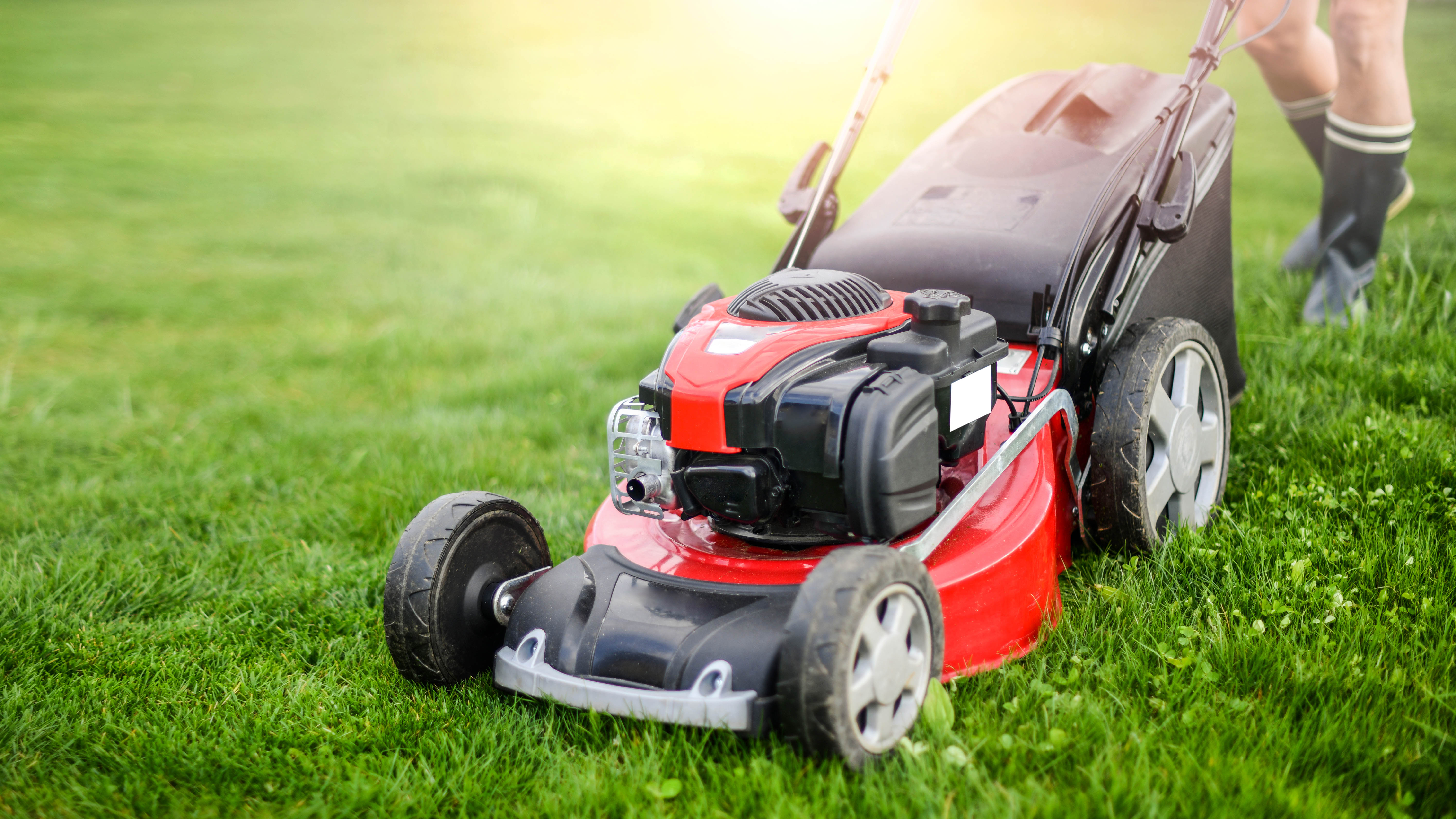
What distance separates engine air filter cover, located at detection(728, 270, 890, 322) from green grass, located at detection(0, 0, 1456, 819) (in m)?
0.74

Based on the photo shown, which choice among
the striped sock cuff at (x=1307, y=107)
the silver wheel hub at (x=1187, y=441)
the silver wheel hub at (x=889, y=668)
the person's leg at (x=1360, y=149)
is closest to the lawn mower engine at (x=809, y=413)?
the silver wheel hub at (x=889, y=668)

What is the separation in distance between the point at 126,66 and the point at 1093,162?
13853mm

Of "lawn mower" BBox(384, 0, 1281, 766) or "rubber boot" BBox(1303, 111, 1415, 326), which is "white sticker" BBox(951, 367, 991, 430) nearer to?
"lawn mower" BBox(384, 0, 1281, 766)

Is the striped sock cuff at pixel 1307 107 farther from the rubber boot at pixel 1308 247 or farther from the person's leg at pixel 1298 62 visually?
the rubber boot at pixel 1308 247

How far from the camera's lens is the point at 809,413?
6.10 ft

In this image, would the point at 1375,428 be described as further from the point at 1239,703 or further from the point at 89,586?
the point at 89,586

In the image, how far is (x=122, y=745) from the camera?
6.52 ft

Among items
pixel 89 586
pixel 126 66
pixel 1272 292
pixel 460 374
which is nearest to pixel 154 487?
pixel 89 586

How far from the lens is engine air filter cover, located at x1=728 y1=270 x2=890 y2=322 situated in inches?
80.5

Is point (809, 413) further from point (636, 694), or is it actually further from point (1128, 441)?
point (1128, 441)

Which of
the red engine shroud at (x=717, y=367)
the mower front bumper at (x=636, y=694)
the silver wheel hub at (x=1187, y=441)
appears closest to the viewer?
the mower front bumper at (x=636, y=694)

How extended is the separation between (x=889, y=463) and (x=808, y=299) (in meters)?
0.40

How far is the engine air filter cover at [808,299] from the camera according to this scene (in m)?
2.04

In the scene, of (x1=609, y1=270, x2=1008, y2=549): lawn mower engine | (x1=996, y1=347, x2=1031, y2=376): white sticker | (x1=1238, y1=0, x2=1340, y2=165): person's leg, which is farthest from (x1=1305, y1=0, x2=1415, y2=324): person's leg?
(x1=609, y1=270, x2=1008, y2=549): lawn mower engine
